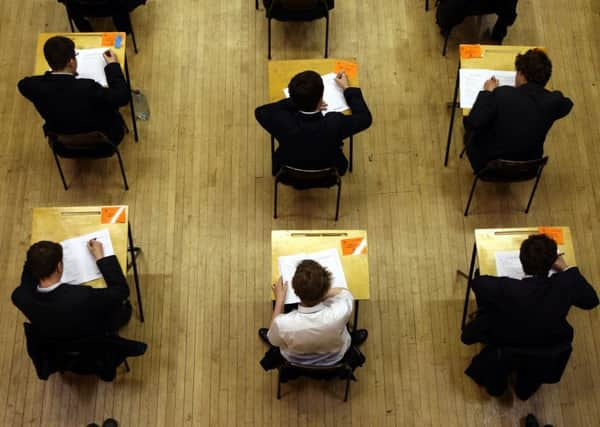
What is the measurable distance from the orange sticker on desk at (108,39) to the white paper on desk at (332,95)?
1245mm

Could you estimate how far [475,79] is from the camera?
207 inches

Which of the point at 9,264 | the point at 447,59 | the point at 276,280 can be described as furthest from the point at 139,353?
the point at 447,59

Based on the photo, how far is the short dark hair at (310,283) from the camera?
13.3 feet

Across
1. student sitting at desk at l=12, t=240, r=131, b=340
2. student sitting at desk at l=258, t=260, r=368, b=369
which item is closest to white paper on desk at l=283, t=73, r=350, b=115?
student sitting at desk at l=258, t=260, r=368, b=369

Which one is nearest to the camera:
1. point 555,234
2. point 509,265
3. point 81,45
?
point 509,265

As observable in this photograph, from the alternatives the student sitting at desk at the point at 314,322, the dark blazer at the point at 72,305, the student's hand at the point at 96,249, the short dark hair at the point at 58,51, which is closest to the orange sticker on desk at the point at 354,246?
the student sitting at desk at the point at 314,322

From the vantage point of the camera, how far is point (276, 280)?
459cm

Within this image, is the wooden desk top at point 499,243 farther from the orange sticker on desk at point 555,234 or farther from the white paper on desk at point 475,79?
the white paper on desk at point 475,79

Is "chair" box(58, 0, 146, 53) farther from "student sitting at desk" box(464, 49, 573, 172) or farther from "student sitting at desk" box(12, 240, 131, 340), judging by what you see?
"student sitting at desk" box(464, 49, 573, 172)

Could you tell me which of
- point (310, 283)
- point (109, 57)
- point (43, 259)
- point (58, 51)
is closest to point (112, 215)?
point (43, 259)

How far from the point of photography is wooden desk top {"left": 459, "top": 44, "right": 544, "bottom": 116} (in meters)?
5.31

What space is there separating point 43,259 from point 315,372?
1.64m

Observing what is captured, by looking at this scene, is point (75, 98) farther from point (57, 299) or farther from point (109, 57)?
point (57, 299)

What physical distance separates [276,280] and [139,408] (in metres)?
1.27
